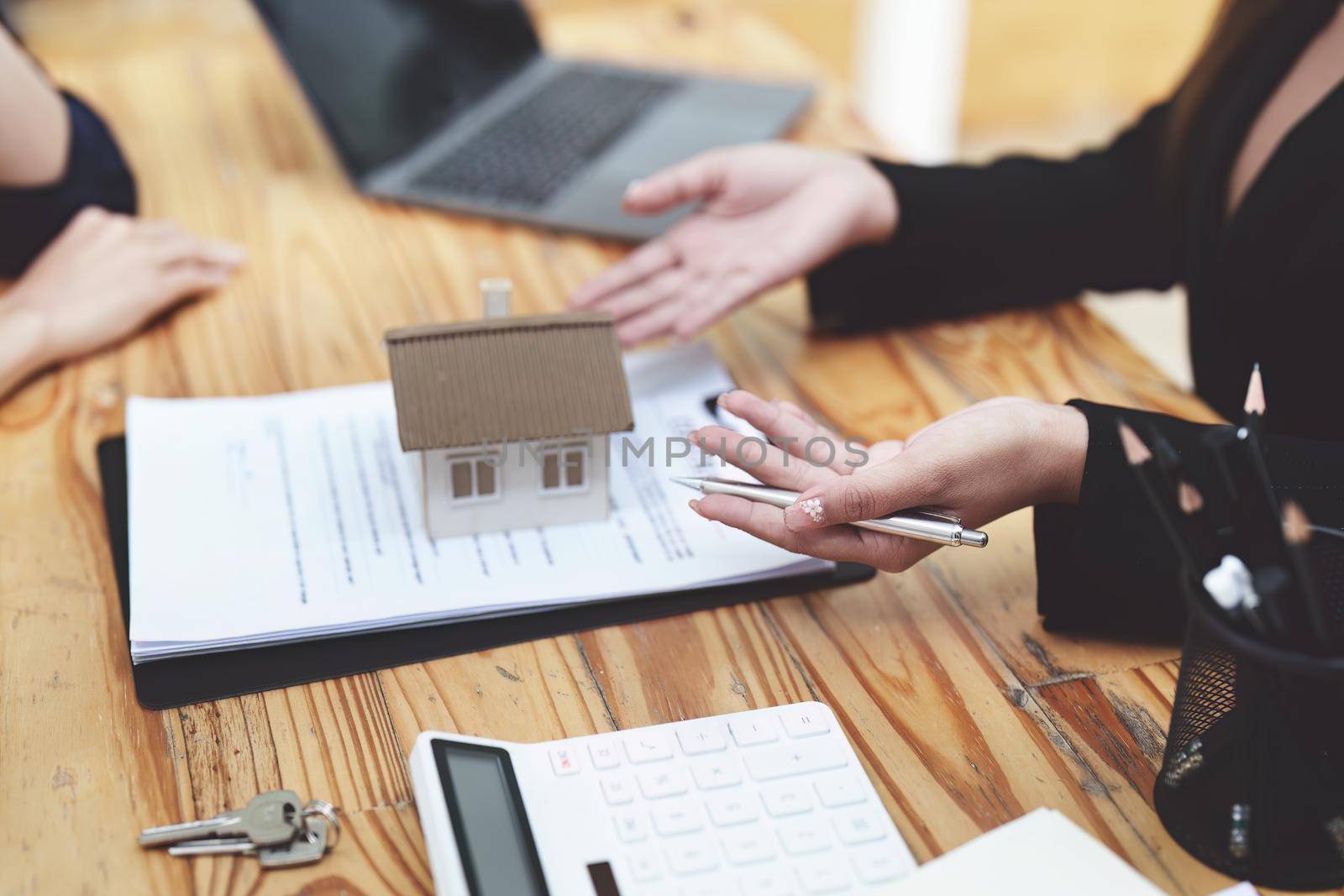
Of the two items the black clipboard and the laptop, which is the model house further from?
the laptop

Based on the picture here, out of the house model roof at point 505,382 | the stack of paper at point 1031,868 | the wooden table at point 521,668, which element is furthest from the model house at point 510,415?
the stack of paper at point 1031,868

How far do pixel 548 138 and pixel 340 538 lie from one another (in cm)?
64

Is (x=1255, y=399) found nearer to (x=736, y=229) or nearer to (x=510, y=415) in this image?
(x=510, y=415)

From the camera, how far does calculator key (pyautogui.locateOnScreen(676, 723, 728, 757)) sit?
0.57 meters

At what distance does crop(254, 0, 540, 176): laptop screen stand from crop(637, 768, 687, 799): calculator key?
2.59 feet

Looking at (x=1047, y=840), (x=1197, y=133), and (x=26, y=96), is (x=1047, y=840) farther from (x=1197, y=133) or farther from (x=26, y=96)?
(x=26, y=96)

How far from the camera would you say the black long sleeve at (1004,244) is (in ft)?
3.21

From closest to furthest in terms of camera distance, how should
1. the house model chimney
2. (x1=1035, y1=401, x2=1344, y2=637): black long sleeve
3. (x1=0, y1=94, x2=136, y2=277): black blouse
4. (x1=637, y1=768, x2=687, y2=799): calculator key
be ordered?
1. (x1=637, y1=768, x2=687, y2=799): calculator key
2. (x1=1035, y1=401, x2=1344, y2=637): black long sleeve
3. the house model chimney
4. (x1=0, y1=94, x2=136, y2=277): black blouse

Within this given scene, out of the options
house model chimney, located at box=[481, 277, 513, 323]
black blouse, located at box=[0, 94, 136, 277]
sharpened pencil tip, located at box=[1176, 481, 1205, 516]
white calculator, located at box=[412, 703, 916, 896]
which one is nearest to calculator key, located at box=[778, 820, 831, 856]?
white calculator, located at box=[412, 703, 916, 896]

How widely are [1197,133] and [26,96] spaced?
974mm

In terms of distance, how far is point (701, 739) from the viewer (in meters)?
0.57

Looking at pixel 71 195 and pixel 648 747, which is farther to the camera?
pixel 71 195

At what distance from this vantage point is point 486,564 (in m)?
0.70

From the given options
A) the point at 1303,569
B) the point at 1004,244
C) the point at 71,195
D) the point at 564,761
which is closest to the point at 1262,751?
the point at 1303,569
